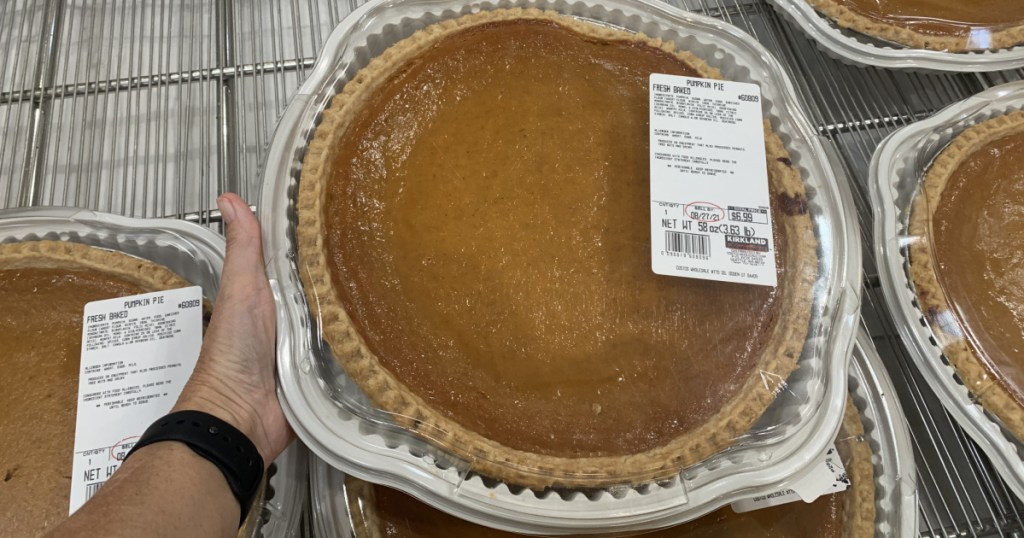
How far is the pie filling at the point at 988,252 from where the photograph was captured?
4.05 feet

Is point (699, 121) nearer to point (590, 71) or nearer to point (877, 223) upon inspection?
point (590, 71)

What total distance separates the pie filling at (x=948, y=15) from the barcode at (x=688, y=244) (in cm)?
101

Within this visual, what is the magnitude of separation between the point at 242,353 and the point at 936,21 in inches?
73.3

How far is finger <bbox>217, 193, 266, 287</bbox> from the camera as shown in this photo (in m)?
0.98

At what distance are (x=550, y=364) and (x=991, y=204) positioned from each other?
1.14 m

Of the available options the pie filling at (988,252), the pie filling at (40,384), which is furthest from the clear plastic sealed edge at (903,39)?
the pie filling at (40,384)

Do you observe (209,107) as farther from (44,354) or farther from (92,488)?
(92,488)

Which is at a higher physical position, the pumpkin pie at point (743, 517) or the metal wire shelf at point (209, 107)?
the metal wire shelf at point (209, 107)

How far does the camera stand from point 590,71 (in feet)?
4.09

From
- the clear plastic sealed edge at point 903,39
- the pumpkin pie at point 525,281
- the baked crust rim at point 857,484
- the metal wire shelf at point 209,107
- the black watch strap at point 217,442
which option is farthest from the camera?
the clear plastic sealed edge at point 903,39

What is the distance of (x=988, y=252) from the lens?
4.28 ft

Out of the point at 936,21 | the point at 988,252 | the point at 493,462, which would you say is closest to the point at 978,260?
the point at 988,252

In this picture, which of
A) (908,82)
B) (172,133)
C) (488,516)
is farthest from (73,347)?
(908,82)

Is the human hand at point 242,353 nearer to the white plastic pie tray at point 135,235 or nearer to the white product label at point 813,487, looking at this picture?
the white plastic pie tray at point 135,235
